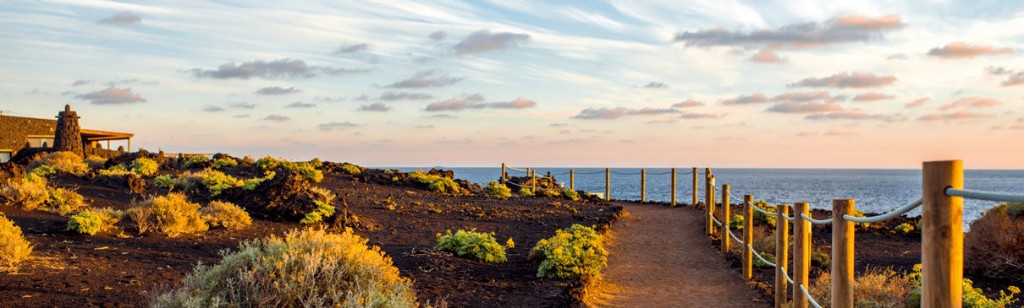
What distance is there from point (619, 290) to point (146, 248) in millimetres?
5996

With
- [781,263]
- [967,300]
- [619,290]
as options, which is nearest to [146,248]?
[619,290]

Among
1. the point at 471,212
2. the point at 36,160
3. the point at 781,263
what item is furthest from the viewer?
the point at 36,160

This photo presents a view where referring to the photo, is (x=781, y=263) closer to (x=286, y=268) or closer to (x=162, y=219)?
(x=286, y=268)

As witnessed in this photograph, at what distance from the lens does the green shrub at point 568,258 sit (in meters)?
9.35

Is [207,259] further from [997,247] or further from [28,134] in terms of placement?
[28,134]

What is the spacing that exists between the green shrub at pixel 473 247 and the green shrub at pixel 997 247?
7.08 metres

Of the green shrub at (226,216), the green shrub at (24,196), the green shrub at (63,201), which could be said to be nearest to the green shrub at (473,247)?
the green shrub at (226,216)

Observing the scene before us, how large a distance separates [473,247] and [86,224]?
204 inches

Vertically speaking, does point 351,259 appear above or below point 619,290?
above

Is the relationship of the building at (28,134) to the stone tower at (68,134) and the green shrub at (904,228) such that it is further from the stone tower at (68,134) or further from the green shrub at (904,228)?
the green shrub at (904,228)

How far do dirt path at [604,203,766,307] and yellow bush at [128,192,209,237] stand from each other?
6.05 metres

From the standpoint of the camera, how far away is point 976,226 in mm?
11672

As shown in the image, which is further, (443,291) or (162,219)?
(162,219)

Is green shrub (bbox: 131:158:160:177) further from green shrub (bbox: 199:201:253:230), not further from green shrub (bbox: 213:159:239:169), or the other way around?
green shrub (bbox: 199:201:253:230)
